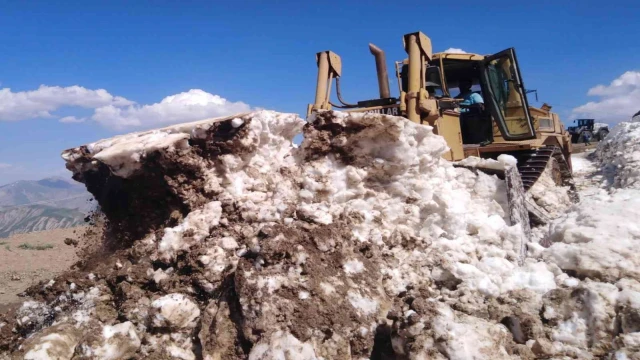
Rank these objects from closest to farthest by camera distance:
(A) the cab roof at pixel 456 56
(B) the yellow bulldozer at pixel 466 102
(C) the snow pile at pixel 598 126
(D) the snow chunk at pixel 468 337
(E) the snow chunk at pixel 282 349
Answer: (D) the snow chunk at pixel 468 337 → (E) the snow chunk at pixel 282 349 → (B) the yellow bulldozer at pixel 466 102 → (A) the cab roof at pixel 456 56 → (C) the snow pile at pixel 598 126

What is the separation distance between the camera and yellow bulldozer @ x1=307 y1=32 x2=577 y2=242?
620cm

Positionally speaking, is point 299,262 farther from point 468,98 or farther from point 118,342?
point 468,98

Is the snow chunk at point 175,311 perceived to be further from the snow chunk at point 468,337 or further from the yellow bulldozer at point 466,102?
the yellow bulldozer at point 466,102

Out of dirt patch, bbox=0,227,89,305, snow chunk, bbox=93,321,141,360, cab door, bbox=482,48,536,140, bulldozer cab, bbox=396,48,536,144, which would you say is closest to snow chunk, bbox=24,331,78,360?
snow chunk, bbox=93,321,141,360

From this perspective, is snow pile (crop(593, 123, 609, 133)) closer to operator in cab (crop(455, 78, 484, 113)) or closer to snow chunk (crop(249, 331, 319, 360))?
operator in cab (crop(455, 78, 484, 113))

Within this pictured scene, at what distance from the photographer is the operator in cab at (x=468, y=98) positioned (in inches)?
293

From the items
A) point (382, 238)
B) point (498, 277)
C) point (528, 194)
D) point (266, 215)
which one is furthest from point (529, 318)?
point (528, 194)

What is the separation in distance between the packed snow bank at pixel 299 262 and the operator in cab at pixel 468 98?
330 cm

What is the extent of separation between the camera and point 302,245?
3.20 m

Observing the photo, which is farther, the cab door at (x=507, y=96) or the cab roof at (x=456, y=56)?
the cab roof at (x=456, y=56)

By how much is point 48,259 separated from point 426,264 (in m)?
→ 8.51

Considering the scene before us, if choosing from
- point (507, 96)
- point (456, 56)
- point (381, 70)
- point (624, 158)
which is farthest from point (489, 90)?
point (624, 158)

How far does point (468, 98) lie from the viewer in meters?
7.54

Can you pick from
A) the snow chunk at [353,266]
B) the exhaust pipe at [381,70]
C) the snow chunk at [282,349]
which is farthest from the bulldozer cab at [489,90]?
the snow chunk at [282,349]
